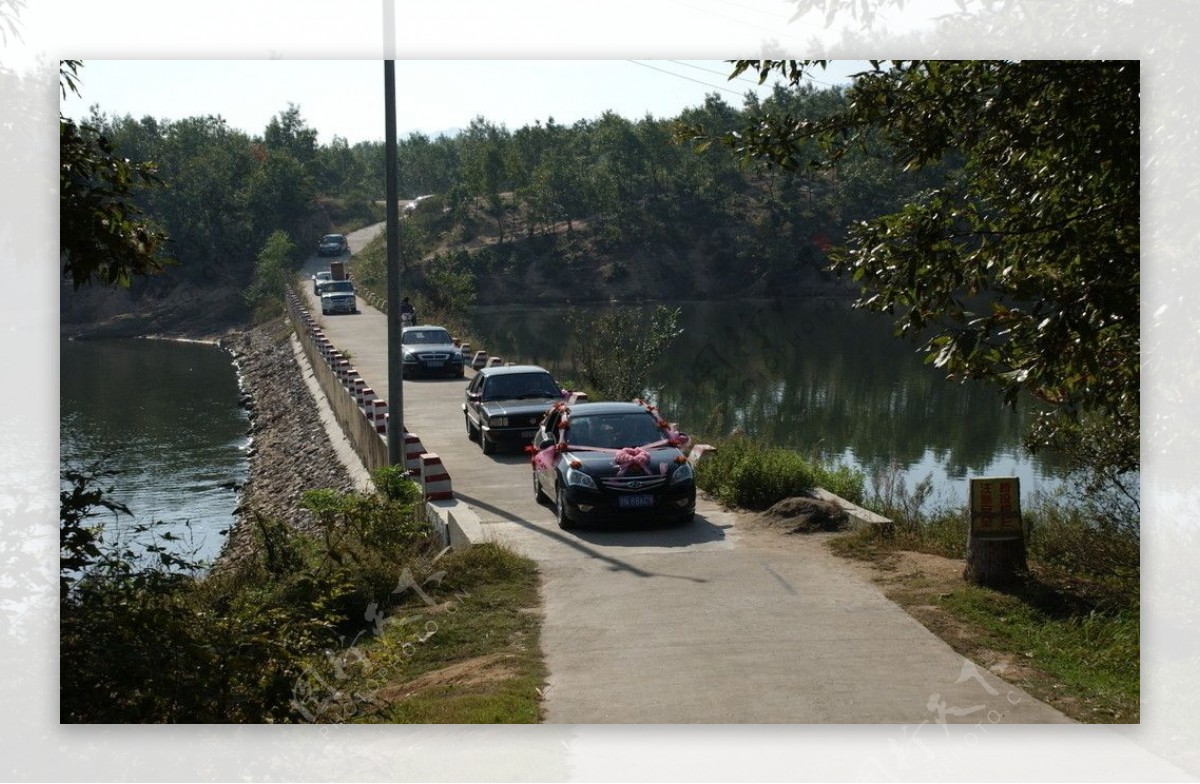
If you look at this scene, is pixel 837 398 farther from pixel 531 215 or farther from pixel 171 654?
pixel 531 215

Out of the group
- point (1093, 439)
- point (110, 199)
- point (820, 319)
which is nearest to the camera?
point (110, 199)

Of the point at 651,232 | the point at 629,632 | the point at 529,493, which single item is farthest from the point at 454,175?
the point at 629,632

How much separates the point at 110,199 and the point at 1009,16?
5.75m

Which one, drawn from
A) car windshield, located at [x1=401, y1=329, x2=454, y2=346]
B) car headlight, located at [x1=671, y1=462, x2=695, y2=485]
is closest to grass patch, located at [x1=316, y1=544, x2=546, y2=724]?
car headlight, located at [x1=671, y1=462, x2=695, y2=485]

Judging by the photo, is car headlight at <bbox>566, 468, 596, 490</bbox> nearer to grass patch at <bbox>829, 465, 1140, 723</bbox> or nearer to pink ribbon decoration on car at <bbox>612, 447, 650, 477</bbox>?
pink ribbon decoration on car at <bbox>612, 447, 650, 477</bbox>

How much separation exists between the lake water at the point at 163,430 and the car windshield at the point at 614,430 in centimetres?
489

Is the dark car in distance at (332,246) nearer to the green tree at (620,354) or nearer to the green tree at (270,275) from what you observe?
the green tree at (270,275)

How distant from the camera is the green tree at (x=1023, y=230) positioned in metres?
7.51

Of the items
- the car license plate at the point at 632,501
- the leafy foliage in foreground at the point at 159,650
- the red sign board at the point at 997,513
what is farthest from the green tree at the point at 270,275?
the leafy foliage in foreground at the point at 159,650

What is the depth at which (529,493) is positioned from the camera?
1898cm

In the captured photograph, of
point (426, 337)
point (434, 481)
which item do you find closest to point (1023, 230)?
point (434, 481)

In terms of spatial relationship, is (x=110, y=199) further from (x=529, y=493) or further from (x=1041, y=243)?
(x=529, y=493)

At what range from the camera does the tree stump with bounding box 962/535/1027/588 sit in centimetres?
1155

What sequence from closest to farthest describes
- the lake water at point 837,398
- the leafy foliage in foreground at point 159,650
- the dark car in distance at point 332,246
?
the leafy foliage in foreground at point 159,650 < the lake water at point 837,398 < the dark car in distance at point 332,246
